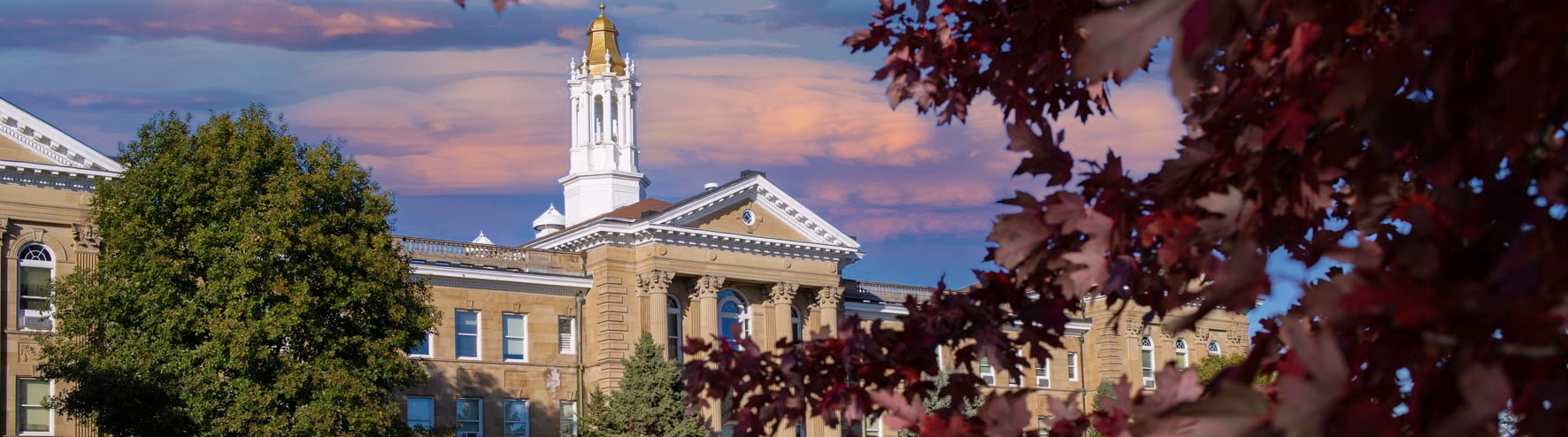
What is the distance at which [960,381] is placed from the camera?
5387mm

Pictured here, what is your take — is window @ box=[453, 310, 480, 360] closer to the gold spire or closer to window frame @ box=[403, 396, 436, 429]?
window frame @ box=[403, 396, 436, 429]

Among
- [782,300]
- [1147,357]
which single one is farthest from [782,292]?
[1147,357]

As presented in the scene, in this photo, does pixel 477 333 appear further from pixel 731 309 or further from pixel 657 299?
pixel 731 309

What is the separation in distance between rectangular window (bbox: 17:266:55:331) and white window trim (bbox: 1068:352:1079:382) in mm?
36901

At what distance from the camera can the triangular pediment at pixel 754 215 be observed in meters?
47.8

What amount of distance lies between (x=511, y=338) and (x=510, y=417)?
7.57 ft

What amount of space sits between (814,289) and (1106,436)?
4628 cm

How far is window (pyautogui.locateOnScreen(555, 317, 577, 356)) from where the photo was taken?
4809 cm

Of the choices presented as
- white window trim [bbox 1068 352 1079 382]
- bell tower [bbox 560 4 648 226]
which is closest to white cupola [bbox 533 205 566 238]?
bell tower [bbox 560 4 648 226]

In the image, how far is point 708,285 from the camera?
4788 cm

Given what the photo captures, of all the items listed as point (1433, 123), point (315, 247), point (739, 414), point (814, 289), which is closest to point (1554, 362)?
point (1433, 123)

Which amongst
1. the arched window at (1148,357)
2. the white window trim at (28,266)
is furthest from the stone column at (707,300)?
the arched window at (1148,357)

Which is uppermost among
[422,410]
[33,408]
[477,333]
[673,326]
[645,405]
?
[673,326]

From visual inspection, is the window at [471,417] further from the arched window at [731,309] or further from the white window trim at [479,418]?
the arched window at [731,309]
